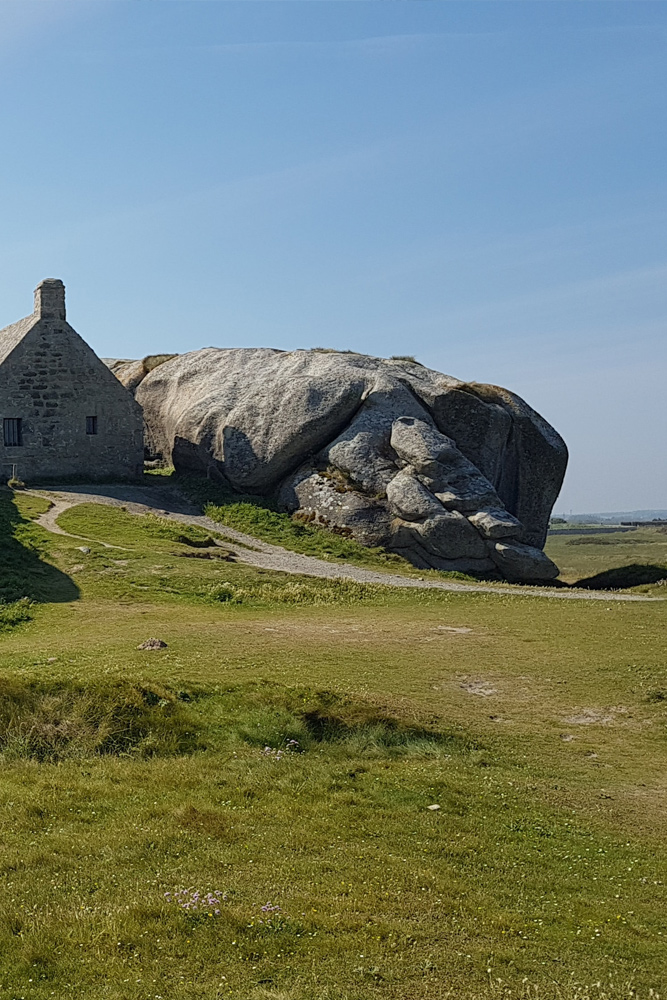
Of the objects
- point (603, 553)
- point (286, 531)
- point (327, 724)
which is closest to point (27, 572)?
point (286, 531)

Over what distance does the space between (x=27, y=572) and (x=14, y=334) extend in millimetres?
23592

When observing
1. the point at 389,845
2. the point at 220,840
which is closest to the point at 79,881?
the point at 220,840

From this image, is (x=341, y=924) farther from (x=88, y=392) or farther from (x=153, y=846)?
(x=88, y=392)

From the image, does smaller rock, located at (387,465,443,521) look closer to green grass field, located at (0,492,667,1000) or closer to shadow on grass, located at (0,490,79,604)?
green grass field, located at (0,492,667,1000)

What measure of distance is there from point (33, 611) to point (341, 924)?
59.6 ft

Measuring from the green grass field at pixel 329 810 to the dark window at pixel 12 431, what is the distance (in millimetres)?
23148

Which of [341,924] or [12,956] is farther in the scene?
[341,924]

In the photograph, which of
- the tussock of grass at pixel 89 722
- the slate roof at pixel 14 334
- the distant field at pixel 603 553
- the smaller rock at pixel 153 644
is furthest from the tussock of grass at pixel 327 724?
the slate roof at pixel 14 334

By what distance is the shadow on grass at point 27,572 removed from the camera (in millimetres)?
26625

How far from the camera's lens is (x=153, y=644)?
2008 cm

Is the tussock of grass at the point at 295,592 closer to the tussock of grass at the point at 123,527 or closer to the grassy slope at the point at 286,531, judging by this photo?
the grassy slope at the point at 286,531

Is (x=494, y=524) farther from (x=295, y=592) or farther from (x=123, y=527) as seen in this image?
(x=123, y=527)

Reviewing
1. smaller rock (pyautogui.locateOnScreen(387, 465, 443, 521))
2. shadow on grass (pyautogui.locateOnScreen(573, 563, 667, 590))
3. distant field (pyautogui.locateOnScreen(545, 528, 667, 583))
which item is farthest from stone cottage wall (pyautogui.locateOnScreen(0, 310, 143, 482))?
shadow on grass (pyautogui.locateOnScreen(573, 563, 667, 590))

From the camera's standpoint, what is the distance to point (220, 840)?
10.8 m
